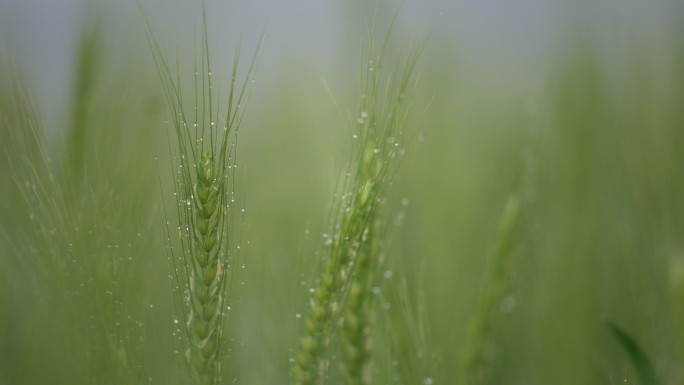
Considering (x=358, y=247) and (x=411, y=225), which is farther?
(x=411, y=225)

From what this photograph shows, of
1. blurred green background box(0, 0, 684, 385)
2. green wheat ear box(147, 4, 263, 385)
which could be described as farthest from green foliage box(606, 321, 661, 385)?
green wheat ear box(147, 4, 263, 385)

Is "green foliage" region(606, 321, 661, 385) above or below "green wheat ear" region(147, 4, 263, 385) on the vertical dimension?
below

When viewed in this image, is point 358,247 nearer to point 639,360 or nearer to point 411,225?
point 639,360

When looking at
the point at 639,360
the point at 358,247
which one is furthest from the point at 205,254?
the point at 639,360

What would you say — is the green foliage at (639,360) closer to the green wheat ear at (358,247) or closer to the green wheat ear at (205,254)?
the green wheat ear at (358,247)

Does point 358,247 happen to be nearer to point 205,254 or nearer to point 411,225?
point 205,254

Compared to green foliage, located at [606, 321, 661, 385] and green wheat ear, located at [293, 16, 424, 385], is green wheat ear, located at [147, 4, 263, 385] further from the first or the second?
green foliage, located at [606, 321, 661, 385]

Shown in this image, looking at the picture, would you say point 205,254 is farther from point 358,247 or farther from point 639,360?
point 639,360

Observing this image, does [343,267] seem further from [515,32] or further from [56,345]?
[515,32]

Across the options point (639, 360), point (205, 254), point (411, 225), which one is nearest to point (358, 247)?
point (205, 254)

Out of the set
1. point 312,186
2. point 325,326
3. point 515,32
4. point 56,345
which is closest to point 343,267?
point 325,326
